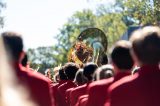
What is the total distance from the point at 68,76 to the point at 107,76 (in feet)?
13.9

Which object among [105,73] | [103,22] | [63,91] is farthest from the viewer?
[103,22]

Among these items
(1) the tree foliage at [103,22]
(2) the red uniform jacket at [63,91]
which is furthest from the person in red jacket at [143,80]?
(1) the tree foliage at [103,22]

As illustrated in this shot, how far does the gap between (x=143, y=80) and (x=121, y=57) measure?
2.64 feet

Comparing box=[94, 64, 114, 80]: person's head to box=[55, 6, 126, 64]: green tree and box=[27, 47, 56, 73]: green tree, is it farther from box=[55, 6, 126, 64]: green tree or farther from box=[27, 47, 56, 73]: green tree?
box=[27, 47, 56, 73]: green tree

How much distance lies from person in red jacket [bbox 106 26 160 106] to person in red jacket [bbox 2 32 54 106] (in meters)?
0.67

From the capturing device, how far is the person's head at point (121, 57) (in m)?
5.67

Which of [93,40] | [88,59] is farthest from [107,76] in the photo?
[93,40]

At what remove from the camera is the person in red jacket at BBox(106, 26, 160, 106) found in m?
4.88

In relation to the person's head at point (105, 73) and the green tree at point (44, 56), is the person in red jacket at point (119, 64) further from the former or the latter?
the green tree at point (44, 56)

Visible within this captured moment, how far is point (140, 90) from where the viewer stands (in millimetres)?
4918

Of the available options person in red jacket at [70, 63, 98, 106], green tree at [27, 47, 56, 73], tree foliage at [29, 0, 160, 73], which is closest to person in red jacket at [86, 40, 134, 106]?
person in red jacket at [70, 63, 98, 106]

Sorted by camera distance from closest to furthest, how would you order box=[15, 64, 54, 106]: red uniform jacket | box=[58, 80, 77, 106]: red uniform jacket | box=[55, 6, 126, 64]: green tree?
box=[15, 64, 54, 106]: red uniform jacket < box=[58, 80, 77, 106]: red uniform jacket < box=[55, 6, 126, 64]: green tree

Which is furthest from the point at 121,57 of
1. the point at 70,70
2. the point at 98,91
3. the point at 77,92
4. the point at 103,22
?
the point at 103,22

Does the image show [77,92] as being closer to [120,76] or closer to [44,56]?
[120,76]
